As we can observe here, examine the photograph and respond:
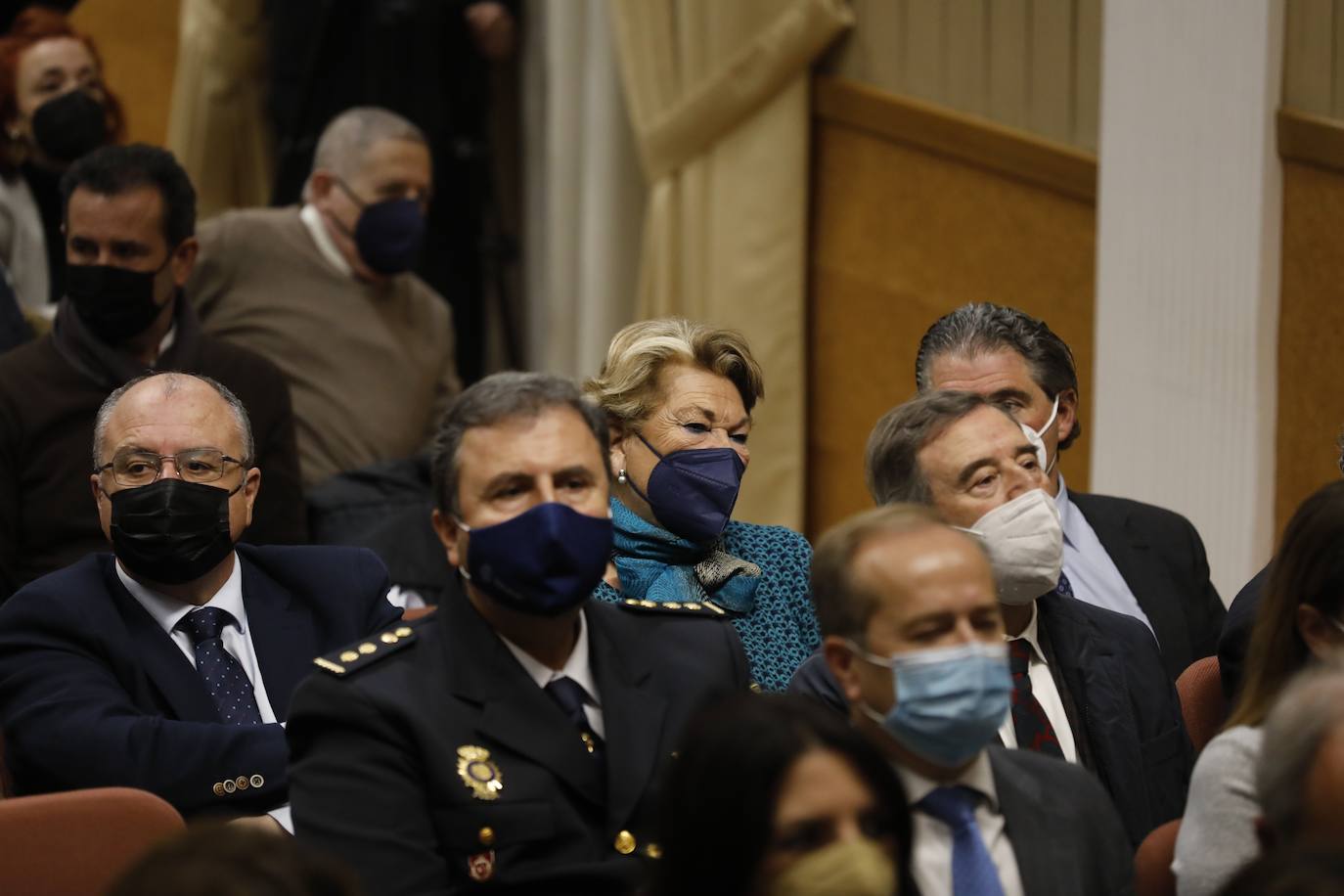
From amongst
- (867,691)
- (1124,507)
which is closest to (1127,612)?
(1124,507)

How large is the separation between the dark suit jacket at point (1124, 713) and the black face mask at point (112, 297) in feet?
6.45

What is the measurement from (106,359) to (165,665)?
1108 millimetres

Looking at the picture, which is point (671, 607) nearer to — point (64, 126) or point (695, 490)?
point (695, 490)

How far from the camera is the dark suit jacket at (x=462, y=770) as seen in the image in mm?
2367

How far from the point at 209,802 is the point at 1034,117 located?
291cm

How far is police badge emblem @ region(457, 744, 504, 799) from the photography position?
241 centimetres

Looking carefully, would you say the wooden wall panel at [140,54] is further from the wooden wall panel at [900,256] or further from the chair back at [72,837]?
the chair back at [72,837]

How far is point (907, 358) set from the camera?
527cm

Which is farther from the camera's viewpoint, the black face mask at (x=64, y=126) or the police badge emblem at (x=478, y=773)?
the black face mask at (x=64, y=126)

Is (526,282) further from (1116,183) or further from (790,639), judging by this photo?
(790,639)

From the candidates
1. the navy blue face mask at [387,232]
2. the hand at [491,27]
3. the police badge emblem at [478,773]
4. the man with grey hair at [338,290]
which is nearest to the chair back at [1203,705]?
the police badge emblem at [478,773]

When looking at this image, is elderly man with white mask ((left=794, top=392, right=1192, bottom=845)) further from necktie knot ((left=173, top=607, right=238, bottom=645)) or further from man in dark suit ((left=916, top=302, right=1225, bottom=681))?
necktie knot ((left=173, top=607, right=238, bottom=645))

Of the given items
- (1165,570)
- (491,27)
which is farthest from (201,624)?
(491,27)

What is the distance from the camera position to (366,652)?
8.17 feet
